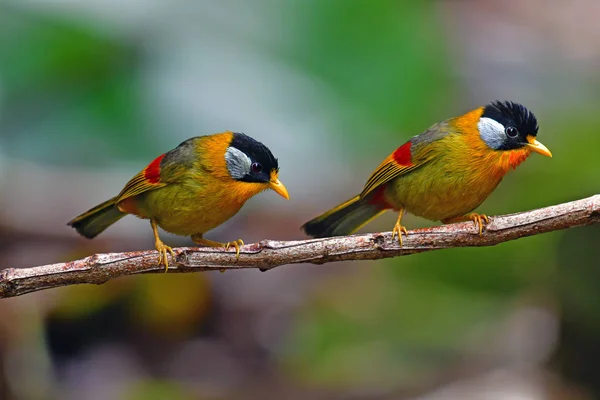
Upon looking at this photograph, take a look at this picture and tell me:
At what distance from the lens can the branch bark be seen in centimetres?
275

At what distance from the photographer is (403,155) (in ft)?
9.95

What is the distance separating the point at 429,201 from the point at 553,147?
532cm

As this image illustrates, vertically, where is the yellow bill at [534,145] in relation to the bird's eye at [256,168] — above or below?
below

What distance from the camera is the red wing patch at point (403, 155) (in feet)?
9.81

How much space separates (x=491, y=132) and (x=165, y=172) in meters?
1.11

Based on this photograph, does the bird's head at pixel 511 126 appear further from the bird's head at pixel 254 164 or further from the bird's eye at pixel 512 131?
the bird's head at pixel 254 164

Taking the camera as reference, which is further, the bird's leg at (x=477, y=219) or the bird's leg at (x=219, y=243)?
the bird's leg at (x=477, y=219)

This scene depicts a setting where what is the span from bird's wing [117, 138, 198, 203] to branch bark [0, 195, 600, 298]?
27cm

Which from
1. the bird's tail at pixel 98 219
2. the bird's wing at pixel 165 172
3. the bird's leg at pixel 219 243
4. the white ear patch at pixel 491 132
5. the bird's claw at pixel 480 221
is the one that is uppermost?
the bird's wing at pixel 165 172

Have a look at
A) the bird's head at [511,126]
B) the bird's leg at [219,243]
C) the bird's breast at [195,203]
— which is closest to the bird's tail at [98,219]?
the bird's breast at [195,203]

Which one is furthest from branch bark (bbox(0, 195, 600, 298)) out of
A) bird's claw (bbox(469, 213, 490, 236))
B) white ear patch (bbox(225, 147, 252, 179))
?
white ear patch (bbox(225, 147, 252, 179))

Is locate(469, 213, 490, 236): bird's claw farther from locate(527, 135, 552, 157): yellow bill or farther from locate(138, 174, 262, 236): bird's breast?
locate(138, 174, 262, 236): bird's breast

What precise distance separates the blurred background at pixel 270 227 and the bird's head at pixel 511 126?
351 centimetres

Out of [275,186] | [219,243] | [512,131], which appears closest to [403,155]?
[512,131]
